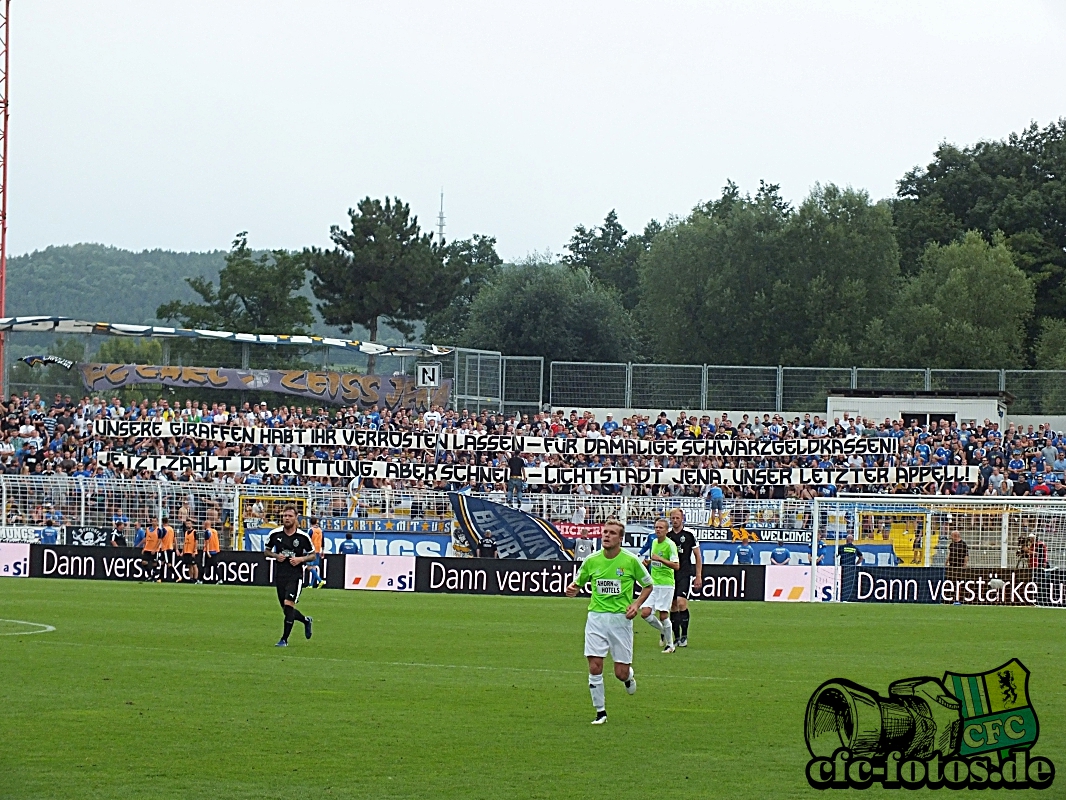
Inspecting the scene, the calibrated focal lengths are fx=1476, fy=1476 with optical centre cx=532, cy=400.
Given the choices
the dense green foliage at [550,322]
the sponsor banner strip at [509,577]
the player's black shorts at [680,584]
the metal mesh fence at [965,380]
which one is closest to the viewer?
the player's black shorts at [680,584]

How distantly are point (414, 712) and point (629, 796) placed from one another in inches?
172

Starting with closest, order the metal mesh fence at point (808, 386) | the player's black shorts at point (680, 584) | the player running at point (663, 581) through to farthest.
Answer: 1. the player running at point (663, 581)
2. the player's black shorts at point (680, 584)
3. the metal mesh fence at point (808, 386)

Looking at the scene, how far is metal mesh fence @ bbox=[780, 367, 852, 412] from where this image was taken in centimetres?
5356

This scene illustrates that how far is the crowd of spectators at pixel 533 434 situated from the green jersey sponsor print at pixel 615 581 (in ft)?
81.9

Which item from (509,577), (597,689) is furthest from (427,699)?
(509,577)

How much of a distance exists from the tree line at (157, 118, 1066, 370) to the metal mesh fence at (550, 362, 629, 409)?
22.0m

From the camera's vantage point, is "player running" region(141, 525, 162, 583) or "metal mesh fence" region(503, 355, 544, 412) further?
"metal mesh fence" region(503, 355, 544, 412)

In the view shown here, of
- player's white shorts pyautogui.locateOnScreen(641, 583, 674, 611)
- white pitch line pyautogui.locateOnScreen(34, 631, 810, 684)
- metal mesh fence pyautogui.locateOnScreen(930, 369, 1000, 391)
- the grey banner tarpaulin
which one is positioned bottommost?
white pitch line pyautogui.locateOnScreen(34, 631, 810, 684)

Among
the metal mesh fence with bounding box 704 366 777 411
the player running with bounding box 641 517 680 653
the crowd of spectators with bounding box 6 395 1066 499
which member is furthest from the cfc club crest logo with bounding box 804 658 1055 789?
the metal mesh fence with bounding box 704 366 777 411

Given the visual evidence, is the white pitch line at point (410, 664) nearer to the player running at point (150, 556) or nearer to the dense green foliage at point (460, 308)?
the player running at point (150, 556)

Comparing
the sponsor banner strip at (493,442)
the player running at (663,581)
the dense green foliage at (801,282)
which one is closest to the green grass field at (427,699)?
the player running at (663,581)

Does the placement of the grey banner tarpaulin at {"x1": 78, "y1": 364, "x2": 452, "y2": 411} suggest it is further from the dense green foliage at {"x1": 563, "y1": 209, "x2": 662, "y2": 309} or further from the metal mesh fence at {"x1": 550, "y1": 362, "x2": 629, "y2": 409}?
the dense green foliage at {"x1": 563, "y1": 209, "x2": 662, "y2": 309}

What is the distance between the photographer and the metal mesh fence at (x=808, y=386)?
53.6 meters

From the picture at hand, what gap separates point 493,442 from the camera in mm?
45500
